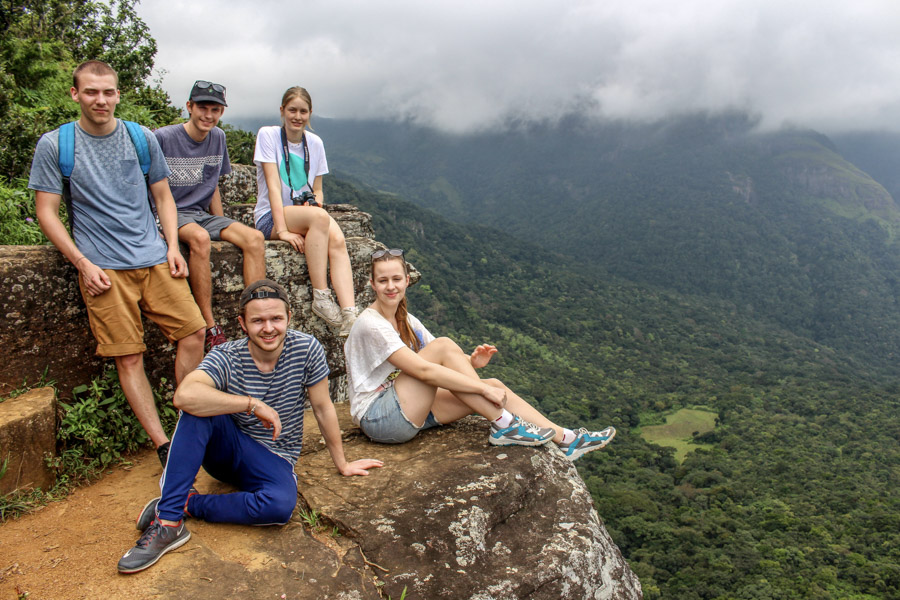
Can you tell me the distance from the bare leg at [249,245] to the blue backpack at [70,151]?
35.8 inches

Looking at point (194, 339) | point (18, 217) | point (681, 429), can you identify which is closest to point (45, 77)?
point (18, 217)

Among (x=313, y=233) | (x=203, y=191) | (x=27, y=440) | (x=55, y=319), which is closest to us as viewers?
(x=27, y=440)

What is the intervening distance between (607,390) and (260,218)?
63.2 m

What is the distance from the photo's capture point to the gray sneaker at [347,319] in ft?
16.5

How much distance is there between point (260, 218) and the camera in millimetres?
5344

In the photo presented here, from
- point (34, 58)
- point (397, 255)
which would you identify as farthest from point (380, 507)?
point (34, 58)

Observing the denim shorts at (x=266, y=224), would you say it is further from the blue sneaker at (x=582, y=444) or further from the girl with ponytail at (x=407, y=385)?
the blue sneaker at (x=582, y=444)

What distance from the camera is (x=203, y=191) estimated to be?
4707 millimetres

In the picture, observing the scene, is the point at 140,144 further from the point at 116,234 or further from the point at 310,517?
the point at 310,517

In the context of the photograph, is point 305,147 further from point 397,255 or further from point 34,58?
point 34,58

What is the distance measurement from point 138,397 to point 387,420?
172 cm

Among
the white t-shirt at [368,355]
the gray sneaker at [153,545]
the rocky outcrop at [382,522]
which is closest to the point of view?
the gray sneaker at [153,545]

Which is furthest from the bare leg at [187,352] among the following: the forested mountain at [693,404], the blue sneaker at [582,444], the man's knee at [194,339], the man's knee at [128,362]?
the forested mountain at [693,404]

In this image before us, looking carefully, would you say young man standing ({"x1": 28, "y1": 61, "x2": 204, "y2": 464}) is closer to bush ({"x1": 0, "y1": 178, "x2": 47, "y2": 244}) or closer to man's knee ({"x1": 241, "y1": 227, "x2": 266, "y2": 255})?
man's knee ({"x1": 241, "y1": 227, "x2": 266, "y2": 255})
